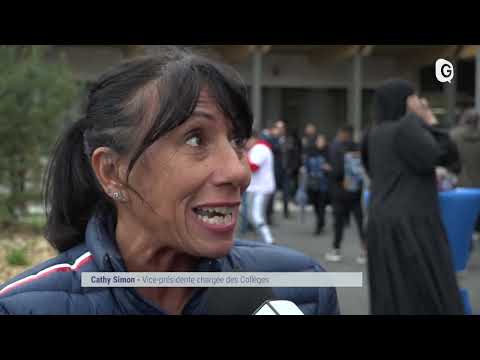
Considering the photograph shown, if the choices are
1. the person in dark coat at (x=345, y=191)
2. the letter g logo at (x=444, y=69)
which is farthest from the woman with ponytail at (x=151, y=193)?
the person in dark coat at (x=345, y=191)

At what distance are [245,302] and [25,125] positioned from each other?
2.45 metres

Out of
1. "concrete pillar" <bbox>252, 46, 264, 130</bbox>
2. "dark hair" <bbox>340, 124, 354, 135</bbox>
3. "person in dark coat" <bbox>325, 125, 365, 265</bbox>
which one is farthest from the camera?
"person in dark coat" <bbox>325, 125, 365, 265</bbox>

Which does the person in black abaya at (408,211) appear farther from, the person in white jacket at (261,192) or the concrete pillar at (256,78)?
the concrete pillar at (256,78)

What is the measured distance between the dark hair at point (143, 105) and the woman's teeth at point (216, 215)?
5.4 inches

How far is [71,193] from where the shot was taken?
1.50m

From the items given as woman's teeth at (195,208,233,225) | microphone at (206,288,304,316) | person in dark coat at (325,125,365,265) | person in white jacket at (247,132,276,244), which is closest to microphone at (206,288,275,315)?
microphone at (206,288,304,316)

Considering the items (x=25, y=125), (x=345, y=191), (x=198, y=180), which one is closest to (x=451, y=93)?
(x=198, y=180)

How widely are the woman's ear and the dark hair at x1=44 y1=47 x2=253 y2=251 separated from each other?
0.05 ft

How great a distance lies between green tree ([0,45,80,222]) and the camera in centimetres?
333

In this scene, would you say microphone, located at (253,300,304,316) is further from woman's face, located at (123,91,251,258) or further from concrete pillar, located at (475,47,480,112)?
concrete pillar, located at (475,47,480,112)
